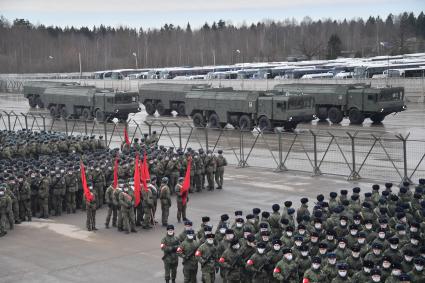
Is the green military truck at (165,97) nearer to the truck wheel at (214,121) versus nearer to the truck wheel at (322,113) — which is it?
the truck wheel at (214,121)

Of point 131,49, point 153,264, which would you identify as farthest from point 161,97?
point 131,49

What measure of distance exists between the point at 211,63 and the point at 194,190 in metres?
94.9

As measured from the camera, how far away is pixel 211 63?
4562 inches

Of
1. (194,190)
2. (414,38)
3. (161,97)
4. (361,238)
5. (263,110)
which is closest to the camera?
(361,238)

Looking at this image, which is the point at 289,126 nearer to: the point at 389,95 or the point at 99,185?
the point at 389,95

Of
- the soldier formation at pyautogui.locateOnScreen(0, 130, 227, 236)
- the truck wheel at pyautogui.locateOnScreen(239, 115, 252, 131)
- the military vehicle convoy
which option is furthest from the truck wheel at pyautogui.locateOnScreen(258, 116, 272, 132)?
the soldier formation at pyautogui.locateOnScreen(0, 130, 227, 236)

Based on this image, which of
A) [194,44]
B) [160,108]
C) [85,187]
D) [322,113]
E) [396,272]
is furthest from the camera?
[194,44]

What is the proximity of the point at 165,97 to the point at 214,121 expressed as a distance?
24.0 ft

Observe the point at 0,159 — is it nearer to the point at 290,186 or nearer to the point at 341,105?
the point at 290,186

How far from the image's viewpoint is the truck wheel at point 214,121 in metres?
36.5

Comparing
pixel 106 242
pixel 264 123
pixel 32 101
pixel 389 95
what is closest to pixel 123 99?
pixel 264 123

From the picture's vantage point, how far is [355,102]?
118ft

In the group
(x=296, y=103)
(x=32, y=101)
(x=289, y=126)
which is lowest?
(x=289, y=126)

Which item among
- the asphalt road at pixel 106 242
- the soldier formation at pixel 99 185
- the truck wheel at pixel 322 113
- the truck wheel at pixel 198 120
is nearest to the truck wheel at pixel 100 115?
the truck wheel at pixel 198 120
